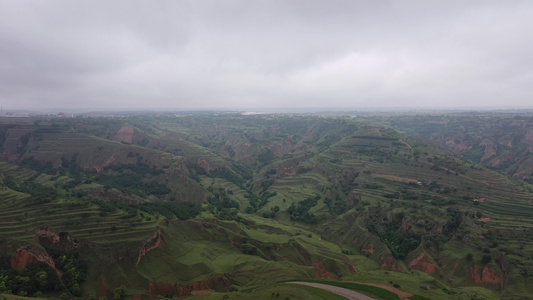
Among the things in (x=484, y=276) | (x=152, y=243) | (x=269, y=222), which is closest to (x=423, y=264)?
(x=484, y=276)

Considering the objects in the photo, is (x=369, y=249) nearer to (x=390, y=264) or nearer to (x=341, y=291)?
(x=390, y=264)

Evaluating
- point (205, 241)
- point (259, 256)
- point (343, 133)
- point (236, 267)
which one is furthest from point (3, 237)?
point (343, 133)

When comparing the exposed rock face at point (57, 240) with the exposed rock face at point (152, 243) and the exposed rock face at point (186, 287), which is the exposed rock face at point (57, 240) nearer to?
the exposed rock face at point (152, 243)

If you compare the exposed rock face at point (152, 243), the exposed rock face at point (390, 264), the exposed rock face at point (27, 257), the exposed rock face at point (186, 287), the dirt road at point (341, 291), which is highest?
the exposed rock face at point (27, 257)

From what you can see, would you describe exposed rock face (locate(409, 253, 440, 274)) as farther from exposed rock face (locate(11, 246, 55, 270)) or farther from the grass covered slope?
exposed rock face (locate(11, 246, 55, 270))

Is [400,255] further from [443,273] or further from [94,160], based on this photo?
[94,160]


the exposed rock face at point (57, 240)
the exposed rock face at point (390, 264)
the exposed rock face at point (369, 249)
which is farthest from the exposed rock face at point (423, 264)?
the exposed rock face at point (57, 240)
